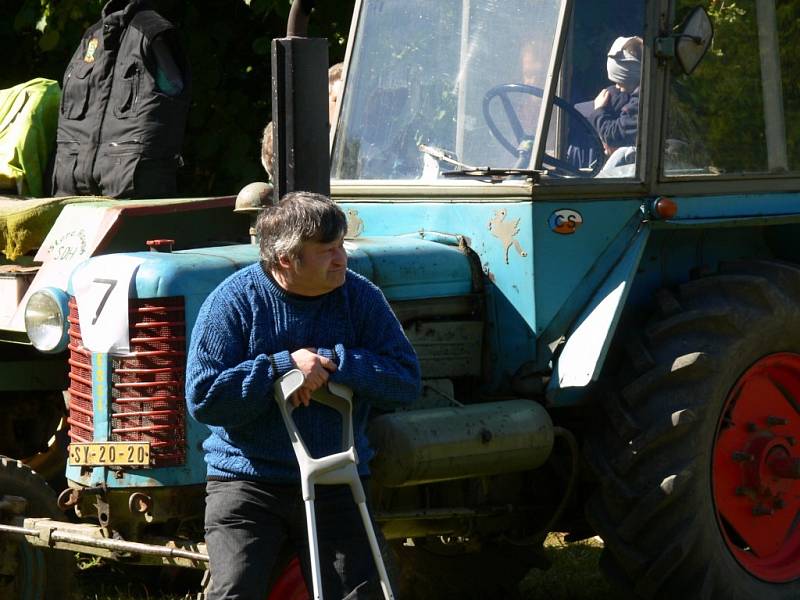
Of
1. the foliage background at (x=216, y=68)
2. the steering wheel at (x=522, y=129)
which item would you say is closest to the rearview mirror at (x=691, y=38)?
the steering wheel at (x=522, y=129)

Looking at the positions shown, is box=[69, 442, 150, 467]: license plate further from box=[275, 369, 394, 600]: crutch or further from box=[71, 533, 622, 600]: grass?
box=[71, 533, 622, 600]: grass

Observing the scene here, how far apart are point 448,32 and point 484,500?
1649mm

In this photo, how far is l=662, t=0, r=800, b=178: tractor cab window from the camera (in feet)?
17.2

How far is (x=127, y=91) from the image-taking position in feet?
23.5

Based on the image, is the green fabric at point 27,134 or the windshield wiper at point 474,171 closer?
the windshield wiper at point 474,171

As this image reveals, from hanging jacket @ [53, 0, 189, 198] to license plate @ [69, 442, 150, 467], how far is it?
9.22 ft

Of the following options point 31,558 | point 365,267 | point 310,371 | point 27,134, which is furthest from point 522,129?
point 27,134

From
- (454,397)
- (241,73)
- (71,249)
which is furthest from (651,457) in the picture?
(241,73)

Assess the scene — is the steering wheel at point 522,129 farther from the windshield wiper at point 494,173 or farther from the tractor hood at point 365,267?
the tractor hood at point 365,267

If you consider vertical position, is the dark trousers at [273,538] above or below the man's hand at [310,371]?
below

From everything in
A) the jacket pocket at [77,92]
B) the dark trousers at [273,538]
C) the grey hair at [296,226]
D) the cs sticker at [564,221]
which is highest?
the jacket pocket at [77,92]

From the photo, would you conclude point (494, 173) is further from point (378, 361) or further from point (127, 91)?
point (127, 91)

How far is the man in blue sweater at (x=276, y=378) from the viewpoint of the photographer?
3705 mm

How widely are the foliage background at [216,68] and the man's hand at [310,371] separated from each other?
490 cm
